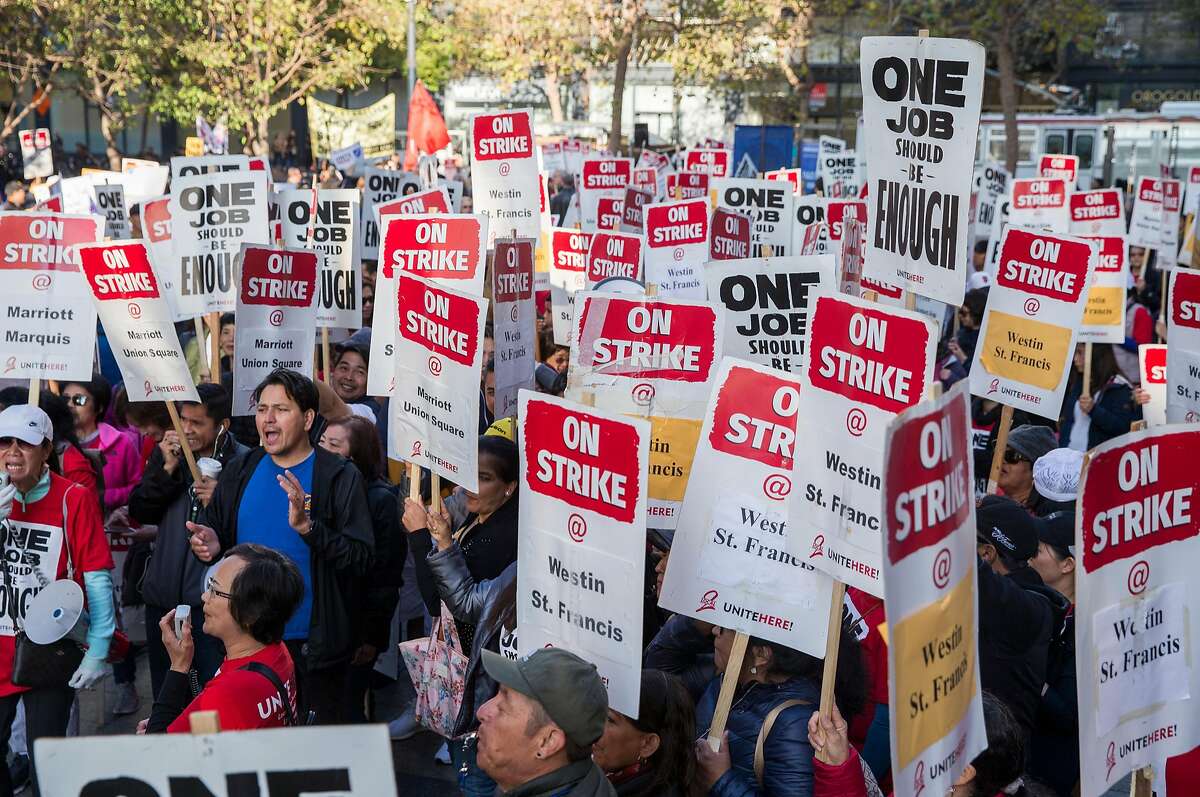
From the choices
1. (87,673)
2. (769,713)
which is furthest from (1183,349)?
(87,673)

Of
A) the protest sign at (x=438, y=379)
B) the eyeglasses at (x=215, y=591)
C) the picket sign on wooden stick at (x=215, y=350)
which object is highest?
the protest sign at (x=438, y=379)

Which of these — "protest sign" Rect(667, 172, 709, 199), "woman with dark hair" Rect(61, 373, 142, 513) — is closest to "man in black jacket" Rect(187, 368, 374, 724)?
"woman with dark hair" Rect(61, 373, 142, 513)

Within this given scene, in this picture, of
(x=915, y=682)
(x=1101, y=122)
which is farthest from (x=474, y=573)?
(x=1101, y=122)

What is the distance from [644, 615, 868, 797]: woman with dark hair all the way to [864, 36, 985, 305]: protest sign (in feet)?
4.25

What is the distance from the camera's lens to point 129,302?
7.36 metres

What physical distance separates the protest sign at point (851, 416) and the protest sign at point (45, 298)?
4.43 meters

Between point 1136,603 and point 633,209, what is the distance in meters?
10.5

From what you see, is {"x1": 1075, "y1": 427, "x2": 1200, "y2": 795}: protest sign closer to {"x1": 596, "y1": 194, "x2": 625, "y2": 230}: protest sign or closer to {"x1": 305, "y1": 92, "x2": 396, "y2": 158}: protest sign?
{"x1": 596, "y1": 194, "x2": 625, "y2": 230}: protest sign

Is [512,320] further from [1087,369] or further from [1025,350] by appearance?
[1087,369]

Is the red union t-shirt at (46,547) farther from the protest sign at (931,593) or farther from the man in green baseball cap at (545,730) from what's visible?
the protest sign at (931,593)

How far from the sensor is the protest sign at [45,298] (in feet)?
23.3

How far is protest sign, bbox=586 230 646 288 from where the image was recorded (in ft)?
33.9

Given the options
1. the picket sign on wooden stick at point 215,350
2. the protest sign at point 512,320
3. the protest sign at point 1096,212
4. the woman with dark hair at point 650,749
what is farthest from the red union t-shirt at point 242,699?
the protest sign at point 1096,212

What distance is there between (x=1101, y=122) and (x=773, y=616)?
34.2 meters
